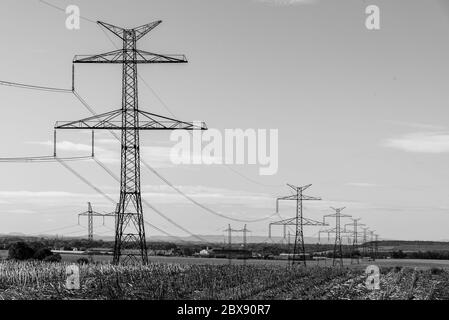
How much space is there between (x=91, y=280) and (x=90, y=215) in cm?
9638

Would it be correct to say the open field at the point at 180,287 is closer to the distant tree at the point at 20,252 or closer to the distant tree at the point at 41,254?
the distant tree at the point at 41,254

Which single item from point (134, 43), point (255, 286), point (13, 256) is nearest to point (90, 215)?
point (13, 256)

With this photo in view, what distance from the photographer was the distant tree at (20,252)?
114 metres

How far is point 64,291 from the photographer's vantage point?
4375 centimetres

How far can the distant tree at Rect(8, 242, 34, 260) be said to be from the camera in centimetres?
11406

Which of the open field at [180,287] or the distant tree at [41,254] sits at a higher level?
the open field at [180,287]

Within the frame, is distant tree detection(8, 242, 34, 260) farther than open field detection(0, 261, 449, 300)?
Yes

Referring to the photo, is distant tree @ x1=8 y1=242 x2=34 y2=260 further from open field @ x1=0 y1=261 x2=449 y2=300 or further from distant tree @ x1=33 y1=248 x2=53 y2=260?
open field @ x1=0 y1=261 x2=449 y2=300

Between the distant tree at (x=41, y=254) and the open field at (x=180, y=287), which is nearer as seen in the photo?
the open field at (x=180, y=287)

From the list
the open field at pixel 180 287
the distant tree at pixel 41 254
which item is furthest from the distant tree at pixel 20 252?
the open field at pixel 180 287

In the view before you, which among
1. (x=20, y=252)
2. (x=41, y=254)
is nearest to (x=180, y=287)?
(x=41, y=254)

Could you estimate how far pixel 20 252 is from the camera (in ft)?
377

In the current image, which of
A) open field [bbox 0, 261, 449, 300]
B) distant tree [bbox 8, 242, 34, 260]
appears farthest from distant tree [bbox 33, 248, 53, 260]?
open field [bbox 0, 261, 449, 300]
